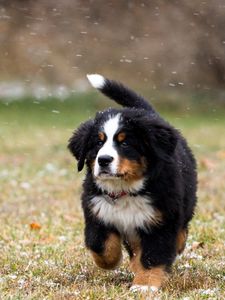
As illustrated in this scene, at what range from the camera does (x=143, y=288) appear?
4.46 metres

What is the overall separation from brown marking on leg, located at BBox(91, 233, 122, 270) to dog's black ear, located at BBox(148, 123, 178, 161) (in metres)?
0.56

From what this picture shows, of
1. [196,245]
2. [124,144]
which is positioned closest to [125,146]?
[124,144]

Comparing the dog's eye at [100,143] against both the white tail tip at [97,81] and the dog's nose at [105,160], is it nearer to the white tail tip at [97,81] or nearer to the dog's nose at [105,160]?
the dog's nose at [105,160]

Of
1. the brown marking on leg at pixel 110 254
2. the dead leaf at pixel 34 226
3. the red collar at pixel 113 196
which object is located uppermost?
the red collar at pixel 113 196

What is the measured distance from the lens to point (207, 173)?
1074 cm

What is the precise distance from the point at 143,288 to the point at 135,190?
554 millimetres

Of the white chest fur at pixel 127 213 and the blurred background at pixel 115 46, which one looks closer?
the white chest fur at pixel 127 213

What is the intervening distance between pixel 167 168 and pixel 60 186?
5113 millimetres

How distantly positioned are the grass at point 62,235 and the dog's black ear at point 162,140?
0.74 metres

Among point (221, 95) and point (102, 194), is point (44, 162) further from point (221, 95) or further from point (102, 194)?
point (221, 95)

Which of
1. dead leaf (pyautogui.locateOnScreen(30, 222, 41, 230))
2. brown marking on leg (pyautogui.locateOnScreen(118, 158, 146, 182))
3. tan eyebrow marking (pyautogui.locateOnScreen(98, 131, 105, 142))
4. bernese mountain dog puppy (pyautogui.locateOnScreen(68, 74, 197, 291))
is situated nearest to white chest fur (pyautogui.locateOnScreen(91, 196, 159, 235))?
bernese mountain dog puppy (pyautogui.locateOnScreen(68, 74, 197, 291))

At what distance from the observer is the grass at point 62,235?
4543 mm

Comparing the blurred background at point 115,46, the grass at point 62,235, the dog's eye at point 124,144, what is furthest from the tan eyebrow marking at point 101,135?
the blurred background at point 115,46

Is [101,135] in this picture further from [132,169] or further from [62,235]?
[62,235]
